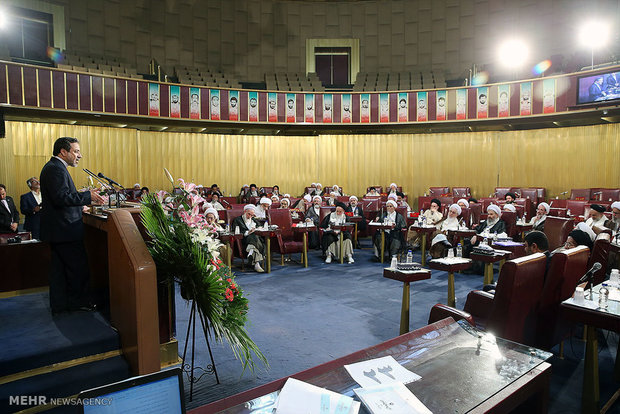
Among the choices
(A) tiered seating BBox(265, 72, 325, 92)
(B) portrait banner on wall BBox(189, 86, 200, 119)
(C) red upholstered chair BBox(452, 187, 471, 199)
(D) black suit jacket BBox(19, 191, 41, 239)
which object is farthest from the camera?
(A) tiered seating BBox(265, 72, 325, 92)

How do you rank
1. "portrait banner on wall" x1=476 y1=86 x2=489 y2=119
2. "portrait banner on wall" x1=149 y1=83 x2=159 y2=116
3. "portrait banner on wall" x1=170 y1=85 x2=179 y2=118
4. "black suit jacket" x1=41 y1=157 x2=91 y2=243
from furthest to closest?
"portrait banner on wall" x1=476 y1=86 x2=489 y2=119, "portrait banner on wall" x1=170 y1=85 x2=179 y2=118, "portrait banner on wall" x1=149 y1=83 x2=159 y2=116, "black suit jacket" x1=41 y1=157 x2=91 y2=243

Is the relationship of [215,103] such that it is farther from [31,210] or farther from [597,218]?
[597,218]

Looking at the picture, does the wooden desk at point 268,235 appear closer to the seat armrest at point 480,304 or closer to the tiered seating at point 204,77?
the seat armrest at point 480,304

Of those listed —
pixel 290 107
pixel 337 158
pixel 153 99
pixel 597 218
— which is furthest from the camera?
pixel 337 158

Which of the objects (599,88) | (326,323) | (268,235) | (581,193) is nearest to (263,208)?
(268,235)

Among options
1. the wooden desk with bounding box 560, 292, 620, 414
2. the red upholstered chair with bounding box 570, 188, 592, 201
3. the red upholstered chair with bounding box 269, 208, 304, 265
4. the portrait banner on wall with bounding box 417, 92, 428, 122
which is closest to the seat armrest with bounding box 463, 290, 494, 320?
the wooden desk with bounding box 560, 292, 620, 414

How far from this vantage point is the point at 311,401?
1215mm

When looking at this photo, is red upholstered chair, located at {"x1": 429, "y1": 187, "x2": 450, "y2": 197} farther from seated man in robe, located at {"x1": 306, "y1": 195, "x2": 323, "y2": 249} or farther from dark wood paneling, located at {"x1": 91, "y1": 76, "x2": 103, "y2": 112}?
dark wood paneling, located at {"x1": 91, "y1": 76, "x2": 103, "y2": 112}

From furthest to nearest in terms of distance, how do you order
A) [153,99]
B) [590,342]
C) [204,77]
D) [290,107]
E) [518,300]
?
[204,77], [290,107], [153,99], [518,300], [590,342]

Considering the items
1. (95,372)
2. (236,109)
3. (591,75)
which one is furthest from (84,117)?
(591,75)

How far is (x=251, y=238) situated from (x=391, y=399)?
5.82m

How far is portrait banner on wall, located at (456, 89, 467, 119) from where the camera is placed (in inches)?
488

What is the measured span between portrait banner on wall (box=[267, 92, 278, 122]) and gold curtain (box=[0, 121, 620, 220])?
1229 millimetres

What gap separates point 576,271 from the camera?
313 centimetres
